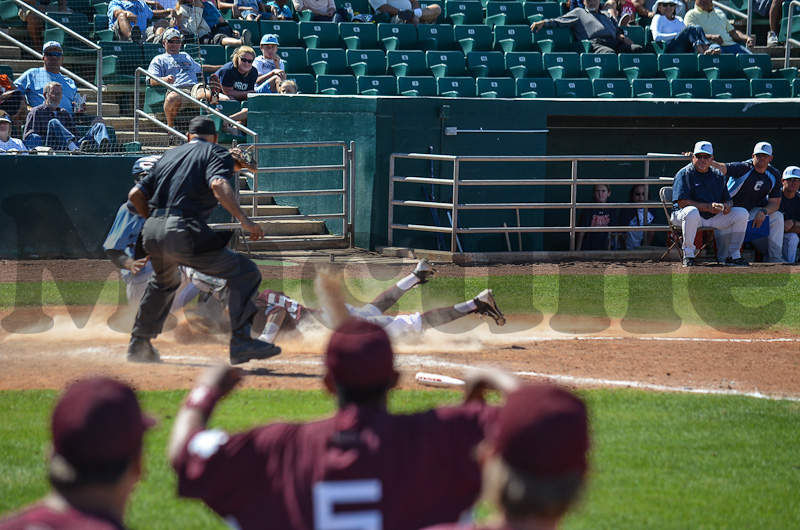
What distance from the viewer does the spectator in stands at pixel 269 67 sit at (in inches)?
653

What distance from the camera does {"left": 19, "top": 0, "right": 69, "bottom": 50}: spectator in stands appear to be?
626 inches

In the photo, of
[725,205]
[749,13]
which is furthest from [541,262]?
[749,13]

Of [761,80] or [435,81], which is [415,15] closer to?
[435,81]

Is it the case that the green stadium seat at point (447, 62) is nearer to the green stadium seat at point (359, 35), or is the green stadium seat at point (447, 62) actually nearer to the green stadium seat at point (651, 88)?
the green stadium seat at point (359, 35)

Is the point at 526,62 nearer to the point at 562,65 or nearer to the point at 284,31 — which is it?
the point at 562,65

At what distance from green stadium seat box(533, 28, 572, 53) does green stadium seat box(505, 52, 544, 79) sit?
2.84 feet

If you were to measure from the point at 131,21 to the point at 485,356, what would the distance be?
10.6 m

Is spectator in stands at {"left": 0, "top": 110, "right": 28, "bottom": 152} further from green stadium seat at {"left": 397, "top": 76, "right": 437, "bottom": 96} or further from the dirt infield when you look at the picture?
green stadium seat at {"left": 397, "top": 76, "right": 437, "bottom": 96}

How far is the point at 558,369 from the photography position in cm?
790

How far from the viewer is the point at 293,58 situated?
701 inches

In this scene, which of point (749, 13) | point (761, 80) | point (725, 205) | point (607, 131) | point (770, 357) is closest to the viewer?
point (770, 357)

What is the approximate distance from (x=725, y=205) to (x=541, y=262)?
9.01ft

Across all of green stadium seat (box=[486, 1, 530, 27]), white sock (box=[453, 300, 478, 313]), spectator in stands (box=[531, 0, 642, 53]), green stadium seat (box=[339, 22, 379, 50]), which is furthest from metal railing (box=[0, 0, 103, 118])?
spectator in stands (box=[531, 0, 642, 53])

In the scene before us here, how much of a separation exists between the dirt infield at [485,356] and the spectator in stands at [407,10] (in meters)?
10.9
